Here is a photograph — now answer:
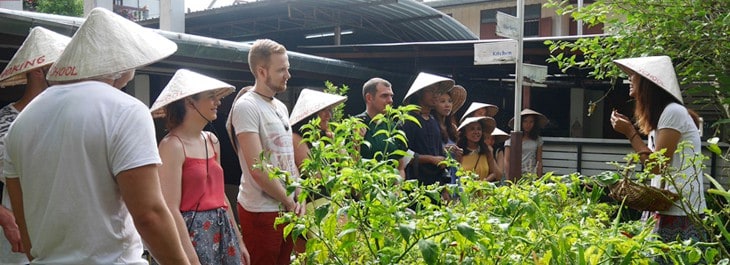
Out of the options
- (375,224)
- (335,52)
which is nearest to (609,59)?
(375,224)

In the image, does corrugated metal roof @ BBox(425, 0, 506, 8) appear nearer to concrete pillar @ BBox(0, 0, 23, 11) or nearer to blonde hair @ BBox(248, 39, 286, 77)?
concrete pillar @ BBox(0, 0, 23, 11)

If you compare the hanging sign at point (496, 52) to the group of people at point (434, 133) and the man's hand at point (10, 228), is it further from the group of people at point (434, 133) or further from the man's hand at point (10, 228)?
the man's hand at point (10, 228)

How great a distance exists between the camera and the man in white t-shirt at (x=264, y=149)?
3.98 metres

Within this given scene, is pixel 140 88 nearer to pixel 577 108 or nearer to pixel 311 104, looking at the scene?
pixel 311 104

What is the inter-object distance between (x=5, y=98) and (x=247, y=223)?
476 cm

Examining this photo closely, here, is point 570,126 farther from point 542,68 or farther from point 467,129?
point 467,129

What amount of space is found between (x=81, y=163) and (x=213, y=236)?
1447 mm

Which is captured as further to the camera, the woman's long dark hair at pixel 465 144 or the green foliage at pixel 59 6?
the green foliage at pixel 59 6

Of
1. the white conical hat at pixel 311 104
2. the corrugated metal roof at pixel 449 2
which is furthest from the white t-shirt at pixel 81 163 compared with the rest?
the corrugated metal roof at pixel 449 2

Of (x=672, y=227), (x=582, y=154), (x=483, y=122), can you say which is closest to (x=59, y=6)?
(x=582, y=154)

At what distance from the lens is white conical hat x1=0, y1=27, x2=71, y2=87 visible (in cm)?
334

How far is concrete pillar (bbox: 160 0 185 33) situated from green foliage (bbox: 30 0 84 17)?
16.4 m

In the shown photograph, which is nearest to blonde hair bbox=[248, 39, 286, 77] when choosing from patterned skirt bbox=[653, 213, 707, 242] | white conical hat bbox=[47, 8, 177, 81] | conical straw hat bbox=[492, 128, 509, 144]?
white conical hat bbox=[47, 8, 177, 81]

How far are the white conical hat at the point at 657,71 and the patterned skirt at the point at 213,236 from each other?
7.39 ft
